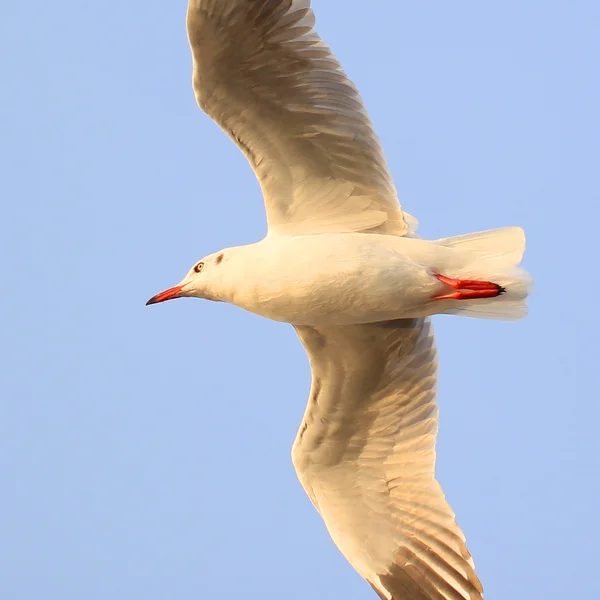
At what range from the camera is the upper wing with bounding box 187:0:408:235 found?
7941 millimetres

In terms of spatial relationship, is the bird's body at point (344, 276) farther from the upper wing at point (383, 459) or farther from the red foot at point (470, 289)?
the upper wing at point (383, 459)

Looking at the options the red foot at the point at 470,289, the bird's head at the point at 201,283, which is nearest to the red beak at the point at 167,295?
the bird's head at the point at 201,283

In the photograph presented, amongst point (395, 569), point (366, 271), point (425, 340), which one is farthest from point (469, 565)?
point (366, 271)

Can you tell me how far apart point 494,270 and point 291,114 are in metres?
1.67

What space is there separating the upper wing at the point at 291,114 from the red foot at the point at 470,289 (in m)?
0.63

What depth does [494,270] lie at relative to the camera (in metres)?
8.23

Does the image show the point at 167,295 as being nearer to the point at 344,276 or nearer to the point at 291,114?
the point at 344,276

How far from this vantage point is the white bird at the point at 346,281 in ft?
26.7

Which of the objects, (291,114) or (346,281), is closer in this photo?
(346,281)

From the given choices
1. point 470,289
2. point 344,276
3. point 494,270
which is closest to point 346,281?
point 344,276

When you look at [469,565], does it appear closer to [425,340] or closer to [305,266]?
[425,340]

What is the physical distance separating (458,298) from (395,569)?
2.22m

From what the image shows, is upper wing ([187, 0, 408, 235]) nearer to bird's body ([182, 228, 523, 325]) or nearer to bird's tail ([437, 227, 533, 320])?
bird's body ([182, 228, 523, 325])

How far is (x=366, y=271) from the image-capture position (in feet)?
26.7
